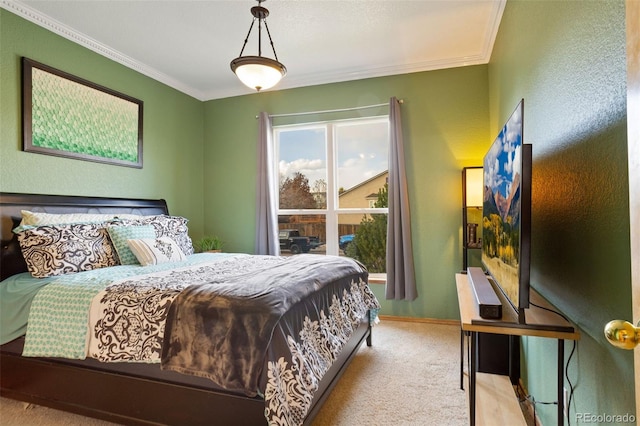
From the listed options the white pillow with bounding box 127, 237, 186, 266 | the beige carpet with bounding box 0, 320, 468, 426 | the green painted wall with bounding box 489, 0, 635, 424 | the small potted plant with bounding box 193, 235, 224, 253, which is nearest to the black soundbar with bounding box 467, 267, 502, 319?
the green painted wall with bounding box 489, 0, 635, 424

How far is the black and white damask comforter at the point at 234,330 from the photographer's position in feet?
4.85

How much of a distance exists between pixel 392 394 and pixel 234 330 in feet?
4.15

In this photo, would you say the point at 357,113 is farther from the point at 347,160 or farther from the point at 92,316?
the point at 92,316

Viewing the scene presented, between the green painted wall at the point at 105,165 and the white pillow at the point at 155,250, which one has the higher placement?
the green painted wall at the point at 105,165

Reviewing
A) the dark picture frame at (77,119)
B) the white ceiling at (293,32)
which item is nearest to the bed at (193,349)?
the dark picture frame at (77,119)

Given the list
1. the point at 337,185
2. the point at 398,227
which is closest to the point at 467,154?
the point at 398,227

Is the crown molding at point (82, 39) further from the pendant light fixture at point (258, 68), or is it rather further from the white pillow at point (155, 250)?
the white pillow at point (155, 250)

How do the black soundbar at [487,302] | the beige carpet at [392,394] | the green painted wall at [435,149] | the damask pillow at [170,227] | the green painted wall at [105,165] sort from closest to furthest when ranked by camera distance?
the black soundbar at [487,302] → the beige carpet at [392,394] → the green painted wall at [105,165] → the damask pillow at [170,227] → the green painted wall at [435,149]

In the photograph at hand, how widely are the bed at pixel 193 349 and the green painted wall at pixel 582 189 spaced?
108 centimetres

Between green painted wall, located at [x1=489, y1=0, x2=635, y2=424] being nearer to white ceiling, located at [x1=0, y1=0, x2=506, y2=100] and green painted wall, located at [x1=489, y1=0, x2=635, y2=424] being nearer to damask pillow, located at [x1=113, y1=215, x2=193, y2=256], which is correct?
white ceiling, located at [x1=0, y1=0, x2=506, y2=100]

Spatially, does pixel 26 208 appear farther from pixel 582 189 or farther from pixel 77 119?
pixel 582 189

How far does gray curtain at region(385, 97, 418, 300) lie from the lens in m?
3.65

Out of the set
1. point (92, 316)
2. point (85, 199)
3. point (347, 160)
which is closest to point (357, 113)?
point (347, 160)

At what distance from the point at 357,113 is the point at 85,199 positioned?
292 cm
